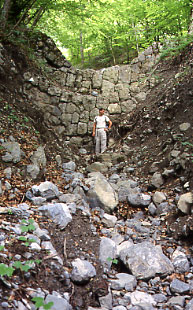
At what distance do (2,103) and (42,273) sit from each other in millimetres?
4184

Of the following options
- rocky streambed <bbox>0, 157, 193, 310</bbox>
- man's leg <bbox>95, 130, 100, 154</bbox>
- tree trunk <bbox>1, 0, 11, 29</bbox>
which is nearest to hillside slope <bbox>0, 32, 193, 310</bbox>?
rocky streambed <bbox>0, 157, 193, 310</bbox>

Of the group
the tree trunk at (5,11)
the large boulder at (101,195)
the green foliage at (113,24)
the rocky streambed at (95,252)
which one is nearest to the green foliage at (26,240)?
the rocky streambed at (95,252)

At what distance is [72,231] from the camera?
2898 millimetres

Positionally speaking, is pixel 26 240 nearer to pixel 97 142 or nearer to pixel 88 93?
pixel 97 142

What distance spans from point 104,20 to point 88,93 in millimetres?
2425

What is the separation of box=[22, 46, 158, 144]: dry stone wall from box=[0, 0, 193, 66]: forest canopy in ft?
4.30

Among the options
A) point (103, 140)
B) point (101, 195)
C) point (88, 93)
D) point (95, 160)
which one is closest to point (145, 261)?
point (101, 195)

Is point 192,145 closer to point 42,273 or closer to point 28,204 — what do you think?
point 28,204

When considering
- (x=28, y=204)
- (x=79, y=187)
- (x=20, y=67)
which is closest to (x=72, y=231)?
(x=28, y=204)

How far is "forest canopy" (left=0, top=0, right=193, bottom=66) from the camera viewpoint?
21.3 ft

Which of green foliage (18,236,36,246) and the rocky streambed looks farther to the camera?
green foliage (18,236,36,246)

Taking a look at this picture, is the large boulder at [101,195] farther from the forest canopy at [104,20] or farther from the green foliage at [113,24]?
the green foliage at [113,24]

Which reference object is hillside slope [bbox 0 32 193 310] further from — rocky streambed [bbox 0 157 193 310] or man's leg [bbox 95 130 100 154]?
man's leg [bbox 95 130 100 154]

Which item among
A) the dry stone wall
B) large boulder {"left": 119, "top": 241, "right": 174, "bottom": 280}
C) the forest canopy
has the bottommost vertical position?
large boulder {"left": 119, "top": 241, "right": 174, "bottom": 280}
